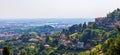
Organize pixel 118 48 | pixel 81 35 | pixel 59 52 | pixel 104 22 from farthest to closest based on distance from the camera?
1. pixel 104 22
2. pixel 81 35
3. pixel 59 52
4. pixel 118 48

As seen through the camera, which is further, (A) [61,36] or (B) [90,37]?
(A) [61,36]

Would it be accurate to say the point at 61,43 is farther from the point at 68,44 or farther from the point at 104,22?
the point at 104,22

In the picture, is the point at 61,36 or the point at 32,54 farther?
the point at 61,36

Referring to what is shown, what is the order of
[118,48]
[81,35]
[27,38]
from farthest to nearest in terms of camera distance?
[27,38], [81,35], [118,48]

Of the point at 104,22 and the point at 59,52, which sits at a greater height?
the point at 104,22

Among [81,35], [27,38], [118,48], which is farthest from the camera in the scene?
[27,38]

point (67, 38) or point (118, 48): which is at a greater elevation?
point (118, 48)

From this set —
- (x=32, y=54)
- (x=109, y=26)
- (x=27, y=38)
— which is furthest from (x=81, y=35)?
(x=27, y=38)

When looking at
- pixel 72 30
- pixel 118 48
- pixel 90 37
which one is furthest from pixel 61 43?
pixel 118 48

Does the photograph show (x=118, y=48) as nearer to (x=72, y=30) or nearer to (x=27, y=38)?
→ (x=72, y=30)
